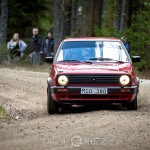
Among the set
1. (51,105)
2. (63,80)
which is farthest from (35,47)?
(63,80)

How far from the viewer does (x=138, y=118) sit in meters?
11.1

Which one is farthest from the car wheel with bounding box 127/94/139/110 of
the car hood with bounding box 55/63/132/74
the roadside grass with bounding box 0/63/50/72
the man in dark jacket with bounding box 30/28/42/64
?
the man in dark jacket with bounding box 30/28/42/64

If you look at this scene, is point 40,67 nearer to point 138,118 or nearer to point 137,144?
point 138,118

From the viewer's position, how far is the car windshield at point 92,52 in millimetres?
13300

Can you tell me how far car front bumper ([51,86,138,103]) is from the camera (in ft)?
39.8

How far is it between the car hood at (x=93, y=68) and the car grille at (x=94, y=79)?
0.13 m

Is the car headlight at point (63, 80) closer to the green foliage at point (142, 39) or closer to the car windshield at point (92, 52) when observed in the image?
the car windshield at point (92, 52)

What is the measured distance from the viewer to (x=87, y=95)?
12.2 meters

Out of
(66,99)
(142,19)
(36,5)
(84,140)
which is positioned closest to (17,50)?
(142,19)

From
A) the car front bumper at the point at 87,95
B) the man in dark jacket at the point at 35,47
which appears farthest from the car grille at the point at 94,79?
the man in dark jacket at the point at 35,47

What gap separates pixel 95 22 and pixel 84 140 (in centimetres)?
2931

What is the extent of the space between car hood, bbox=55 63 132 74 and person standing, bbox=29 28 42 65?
41.4 feet

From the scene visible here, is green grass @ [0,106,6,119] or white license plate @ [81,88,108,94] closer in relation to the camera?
white license plate @ [81,88,108,94]

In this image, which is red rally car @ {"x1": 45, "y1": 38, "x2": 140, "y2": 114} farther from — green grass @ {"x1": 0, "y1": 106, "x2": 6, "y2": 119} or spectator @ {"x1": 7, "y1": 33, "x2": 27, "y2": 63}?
spectator @ {"x1": 7, "y1": 33, "x2": 27, "y2": 63}
